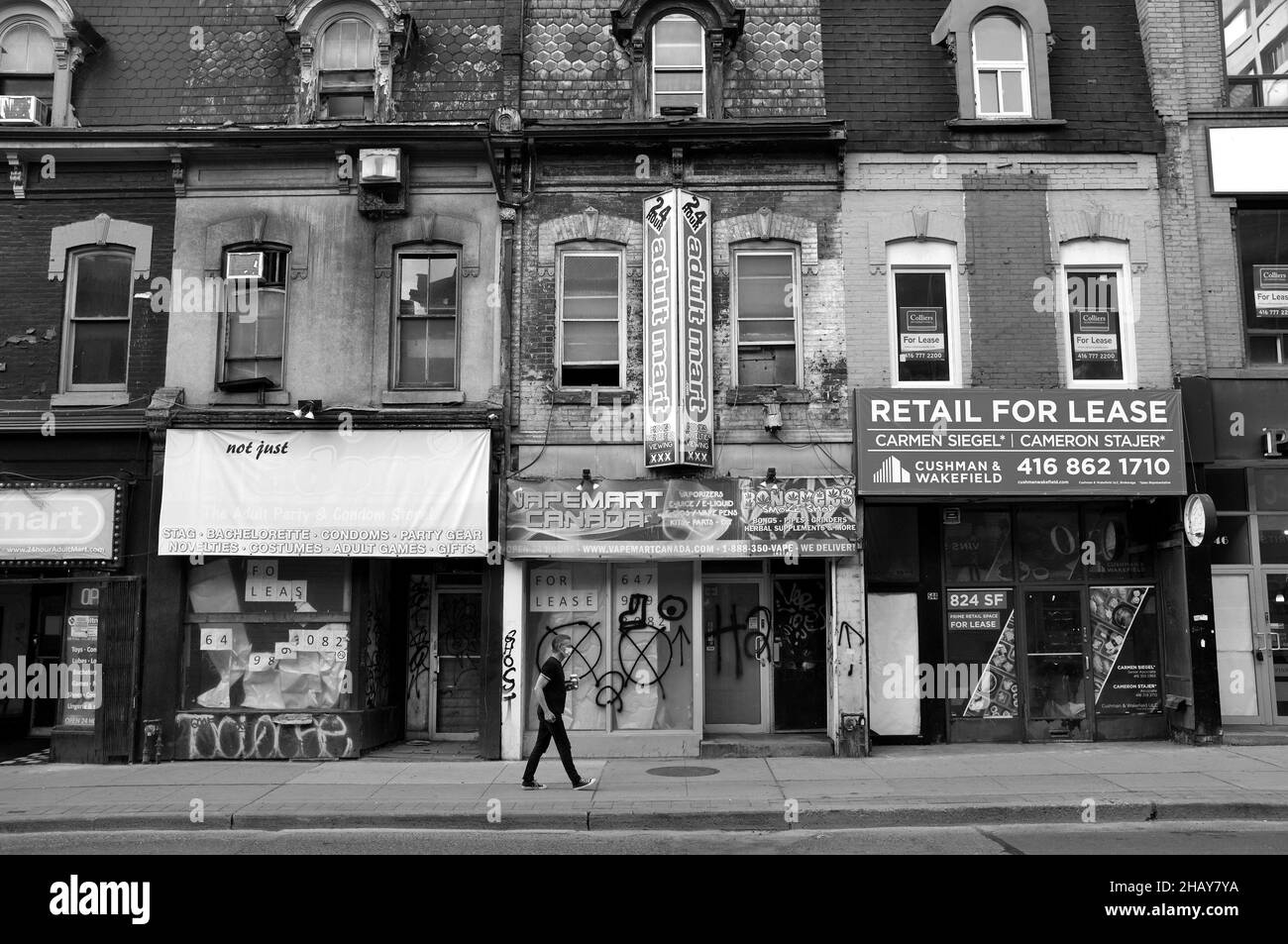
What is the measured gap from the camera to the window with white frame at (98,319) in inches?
593

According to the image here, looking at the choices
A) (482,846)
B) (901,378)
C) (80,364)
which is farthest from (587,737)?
(80,364)

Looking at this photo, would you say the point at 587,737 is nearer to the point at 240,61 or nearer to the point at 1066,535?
the point at 1066,535

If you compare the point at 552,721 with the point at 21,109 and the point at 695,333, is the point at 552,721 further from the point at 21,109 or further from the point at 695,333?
the point at 21,109

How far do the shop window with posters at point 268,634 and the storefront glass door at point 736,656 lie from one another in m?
4.97

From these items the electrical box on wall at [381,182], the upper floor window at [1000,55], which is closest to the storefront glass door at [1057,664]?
the upper floor window at [1000,55]

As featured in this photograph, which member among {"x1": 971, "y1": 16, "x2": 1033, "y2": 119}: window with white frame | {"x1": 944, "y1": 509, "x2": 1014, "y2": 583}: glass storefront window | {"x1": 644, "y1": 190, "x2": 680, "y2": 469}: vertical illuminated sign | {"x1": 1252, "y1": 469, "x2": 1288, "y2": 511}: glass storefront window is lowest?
{"x1": 944, "y1": 509, "x2": 1014, "y2": 583}: glass storefront window

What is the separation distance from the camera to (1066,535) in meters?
15.2

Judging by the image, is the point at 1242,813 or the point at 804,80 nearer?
the point at 1242,813

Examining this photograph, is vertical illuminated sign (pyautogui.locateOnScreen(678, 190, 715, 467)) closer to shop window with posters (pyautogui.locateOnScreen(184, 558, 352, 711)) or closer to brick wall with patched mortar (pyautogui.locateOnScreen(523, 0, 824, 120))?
brick wall with patched mortar (pyautogui.locateOnScreen(523, 0, 824, 120))

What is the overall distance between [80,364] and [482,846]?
9.86 m

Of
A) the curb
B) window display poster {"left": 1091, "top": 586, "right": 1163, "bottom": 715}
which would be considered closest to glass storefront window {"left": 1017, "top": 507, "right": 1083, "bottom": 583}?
window display poster {"left": 1091, "top": 586, "right": 1163, "bottom": 715}

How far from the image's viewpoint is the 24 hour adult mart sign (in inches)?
557

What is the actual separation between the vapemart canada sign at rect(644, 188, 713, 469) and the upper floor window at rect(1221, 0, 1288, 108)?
813cm

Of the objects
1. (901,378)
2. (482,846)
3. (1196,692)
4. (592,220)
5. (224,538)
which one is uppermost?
(592,220)
